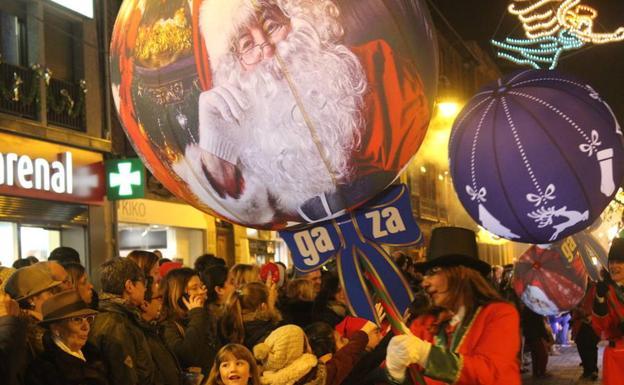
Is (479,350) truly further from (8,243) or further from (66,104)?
(66,104)

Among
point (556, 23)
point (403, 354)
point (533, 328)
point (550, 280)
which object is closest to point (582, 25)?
point (556, 23)

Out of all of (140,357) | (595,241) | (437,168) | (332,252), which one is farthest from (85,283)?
(437,168)

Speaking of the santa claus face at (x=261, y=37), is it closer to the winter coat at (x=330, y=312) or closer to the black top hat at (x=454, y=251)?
the black top hat at (x=454, y=251)

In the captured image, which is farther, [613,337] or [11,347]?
[613,337]

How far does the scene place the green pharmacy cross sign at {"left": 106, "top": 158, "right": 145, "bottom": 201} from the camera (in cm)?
1695

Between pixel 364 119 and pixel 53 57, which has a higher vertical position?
pixel 53 57

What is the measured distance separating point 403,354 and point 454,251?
3.06ft

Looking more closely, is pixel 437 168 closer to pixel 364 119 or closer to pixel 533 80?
pixel 533 80

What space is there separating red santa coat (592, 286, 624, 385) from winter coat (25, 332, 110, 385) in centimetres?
463

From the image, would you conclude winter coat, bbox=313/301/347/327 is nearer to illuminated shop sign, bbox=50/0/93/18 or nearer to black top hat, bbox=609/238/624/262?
black top hat, bbox=609/238/624/262

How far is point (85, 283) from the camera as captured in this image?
20.0 feet

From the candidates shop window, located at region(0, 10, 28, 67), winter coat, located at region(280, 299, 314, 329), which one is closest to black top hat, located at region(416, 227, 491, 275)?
winter coat, located at region(280, 299, 314, 329)

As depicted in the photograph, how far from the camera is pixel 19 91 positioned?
585 inches

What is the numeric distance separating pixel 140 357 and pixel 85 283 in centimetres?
67
